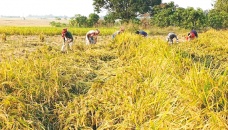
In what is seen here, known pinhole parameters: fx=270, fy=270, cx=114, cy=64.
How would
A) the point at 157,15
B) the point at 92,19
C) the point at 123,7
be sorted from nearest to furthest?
the point at 157,15 → the point at 92,19 → the point at 123,7

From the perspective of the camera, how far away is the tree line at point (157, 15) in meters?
25.9

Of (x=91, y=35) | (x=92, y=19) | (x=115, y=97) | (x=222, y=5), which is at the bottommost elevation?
(x=115, y=97)

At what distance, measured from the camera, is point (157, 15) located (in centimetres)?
2973

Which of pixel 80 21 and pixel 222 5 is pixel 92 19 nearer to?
pixel 80 21

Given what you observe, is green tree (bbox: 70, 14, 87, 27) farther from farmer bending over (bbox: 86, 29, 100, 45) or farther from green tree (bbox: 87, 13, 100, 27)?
farmer bending over (bbox: 86, 29, 100, 45)

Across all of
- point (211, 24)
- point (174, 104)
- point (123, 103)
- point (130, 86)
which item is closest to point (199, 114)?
point (174, 104)

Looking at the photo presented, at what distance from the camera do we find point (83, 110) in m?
3.86

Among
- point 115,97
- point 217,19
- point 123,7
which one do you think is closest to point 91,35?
point 115,97

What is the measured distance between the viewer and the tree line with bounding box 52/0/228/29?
84.9 feet

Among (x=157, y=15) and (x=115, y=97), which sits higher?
(x=157, y=15)

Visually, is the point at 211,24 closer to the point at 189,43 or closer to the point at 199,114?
the point at 189,43

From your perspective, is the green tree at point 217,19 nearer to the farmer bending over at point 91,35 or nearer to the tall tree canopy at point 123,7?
the tall tree canopy at point 123,7

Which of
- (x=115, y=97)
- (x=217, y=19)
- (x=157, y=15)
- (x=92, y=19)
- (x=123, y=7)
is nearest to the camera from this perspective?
(x=115, y=97)

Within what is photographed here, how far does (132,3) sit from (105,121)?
31.3m
